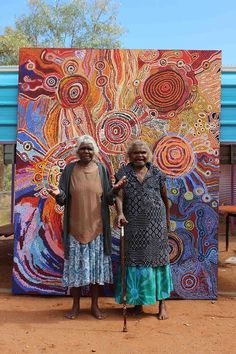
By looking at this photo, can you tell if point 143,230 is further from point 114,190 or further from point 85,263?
point 85,263

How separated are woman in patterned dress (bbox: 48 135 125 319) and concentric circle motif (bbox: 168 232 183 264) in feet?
3.07

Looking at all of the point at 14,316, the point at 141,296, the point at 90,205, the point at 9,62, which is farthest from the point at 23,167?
the point at 9,62

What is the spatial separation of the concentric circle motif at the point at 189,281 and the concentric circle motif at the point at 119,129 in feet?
5.24

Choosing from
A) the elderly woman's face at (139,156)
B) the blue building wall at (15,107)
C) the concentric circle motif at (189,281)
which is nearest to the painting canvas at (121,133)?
the concentric circle motif at (189,281)

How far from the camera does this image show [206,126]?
520 centimetres

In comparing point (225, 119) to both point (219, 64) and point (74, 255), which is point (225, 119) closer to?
point (219, 64)

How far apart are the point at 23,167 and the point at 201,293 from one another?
98.1 inches

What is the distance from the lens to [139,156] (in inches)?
175

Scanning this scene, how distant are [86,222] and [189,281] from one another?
1.53 meters

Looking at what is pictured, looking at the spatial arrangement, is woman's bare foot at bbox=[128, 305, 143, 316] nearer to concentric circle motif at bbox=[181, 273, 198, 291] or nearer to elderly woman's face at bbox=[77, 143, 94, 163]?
concentric circle motif at bbox=[181, 273, 198, 291]

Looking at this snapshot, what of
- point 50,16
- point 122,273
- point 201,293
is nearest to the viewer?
point 122,273

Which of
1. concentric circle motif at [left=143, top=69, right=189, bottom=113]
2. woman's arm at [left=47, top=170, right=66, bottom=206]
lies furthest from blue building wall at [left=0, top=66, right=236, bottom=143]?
woman's arm at [left=47, top=170, right=66, bottom=206]

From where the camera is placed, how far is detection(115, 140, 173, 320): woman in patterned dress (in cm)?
447

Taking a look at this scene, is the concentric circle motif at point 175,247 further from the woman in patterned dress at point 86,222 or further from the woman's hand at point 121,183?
the woman's hand at point 121,183
